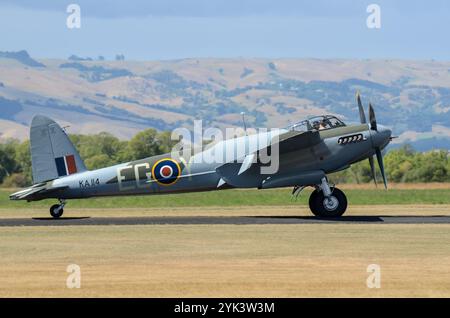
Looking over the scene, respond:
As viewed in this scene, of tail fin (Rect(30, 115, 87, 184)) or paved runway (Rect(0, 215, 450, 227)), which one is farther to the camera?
tail fin (Rect(30, 115, 87, 184))

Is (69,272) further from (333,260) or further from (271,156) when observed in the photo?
(271,156)

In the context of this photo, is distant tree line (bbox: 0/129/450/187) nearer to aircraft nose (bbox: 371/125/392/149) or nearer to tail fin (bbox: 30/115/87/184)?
tail fin (bbox: 30/115/87/184)

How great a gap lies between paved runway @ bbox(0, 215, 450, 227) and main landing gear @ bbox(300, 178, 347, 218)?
1.03ft

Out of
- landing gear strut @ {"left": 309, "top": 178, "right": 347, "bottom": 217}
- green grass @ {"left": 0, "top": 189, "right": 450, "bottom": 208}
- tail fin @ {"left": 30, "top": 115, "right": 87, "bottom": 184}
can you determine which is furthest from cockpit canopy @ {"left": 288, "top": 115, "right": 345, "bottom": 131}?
green grass @ {"left": 0, "top": 189, "right": 450, "bottom": 208}

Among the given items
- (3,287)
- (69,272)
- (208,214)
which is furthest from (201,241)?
(208,214)

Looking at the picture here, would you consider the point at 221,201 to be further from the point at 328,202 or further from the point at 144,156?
the point at 144,156

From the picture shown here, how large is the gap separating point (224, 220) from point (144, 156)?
162 ft

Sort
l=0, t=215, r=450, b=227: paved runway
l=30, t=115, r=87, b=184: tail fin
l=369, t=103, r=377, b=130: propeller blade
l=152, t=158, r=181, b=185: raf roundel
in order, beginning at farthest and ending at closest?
l=30, t=115, r=87, b=184: tail fin < l=152, t=158, r=181, b=185: raf roundel < l=369, t=103, r=377, b=130: propeller blade < l=0, t=215, r=450, b=227: paved runway

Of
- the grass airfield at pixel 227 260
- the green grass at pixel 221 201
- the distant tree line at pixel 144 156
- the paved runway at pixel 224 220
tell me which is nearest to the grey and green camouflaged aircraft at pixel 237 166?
the paved runway at pixel 224 220

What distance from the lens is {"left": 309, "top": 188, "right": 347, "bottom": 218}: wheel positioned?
31781 mm

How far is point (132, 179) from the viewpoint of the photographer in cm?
3250

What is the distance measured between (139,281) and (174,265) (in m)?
2.33

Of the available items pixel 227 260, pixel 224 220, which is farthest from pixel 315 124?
pixel 227 260

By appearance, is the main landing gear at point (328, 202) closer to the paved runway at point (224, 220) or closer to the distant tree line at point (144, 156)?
the paved runway at point (224, 220)
